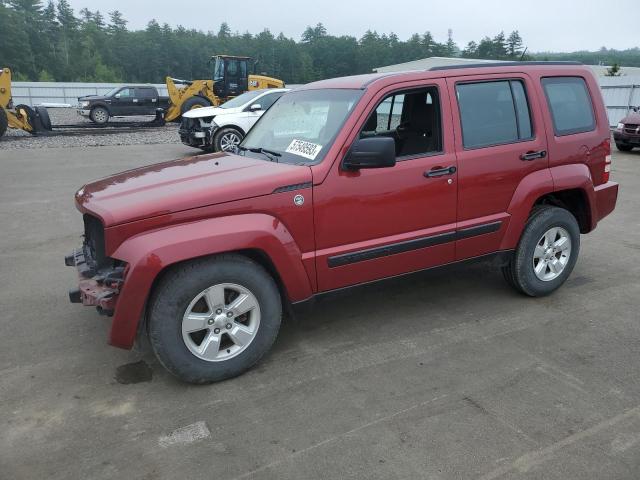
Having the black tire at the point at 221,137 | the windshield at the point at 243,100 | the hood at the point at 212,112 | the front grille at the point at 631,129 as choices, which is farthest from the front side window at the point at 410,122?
the front grille at the point at 631,129

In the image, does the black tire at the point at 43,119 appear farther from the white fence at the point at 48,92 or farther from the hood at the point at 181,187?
the hood at the point at 181,187

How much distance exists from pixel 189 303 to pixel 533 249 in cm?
293

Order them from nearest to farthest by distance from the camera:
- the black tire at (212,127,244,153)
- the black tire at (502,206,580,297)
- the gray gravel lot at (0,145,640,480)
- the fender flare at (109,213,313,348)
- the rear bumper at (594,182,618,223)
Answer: the gray gravel lot at (0,145,640,480)
the fender flare at (109,213,313,348)
the black tire at (502,206,580,297)
the rear bumper at (594,182,618,223)
the black tire at (212,127,244,153)

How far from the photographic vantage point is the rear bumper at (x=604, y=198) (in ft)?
15.8

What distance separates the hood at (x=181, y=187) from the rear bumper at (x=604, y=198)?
115 inches

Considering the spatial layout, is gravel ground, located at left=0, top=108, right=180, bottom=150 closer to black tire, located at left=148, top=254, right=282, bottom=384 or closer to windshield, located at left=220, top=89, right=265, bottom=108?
windshield, located at left=220, top=89, right=265, bottom=108

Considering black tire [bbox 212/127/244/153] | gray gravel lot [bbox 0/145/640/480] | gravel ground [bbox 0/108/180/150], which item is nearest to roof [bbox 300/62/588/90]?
gray gravel lot [bbox 0/145/640/480]

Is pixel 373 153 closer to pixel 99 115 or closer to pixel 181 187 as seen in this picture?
pixel 181 187

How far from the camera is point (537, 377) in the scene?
133 inches

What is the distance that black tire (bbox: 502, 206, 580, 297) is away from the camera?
4.47 meters

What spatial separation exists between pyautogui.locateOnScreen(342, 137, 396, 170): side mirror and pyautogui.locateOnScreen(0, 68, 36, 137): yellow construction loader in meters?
17.9

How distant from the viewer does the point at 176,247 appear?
3.06 metres

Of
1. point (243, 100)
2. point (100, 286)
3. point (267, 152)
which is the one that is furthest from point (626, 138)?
point (100, 286)

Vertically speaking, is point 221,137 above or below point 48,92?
below
